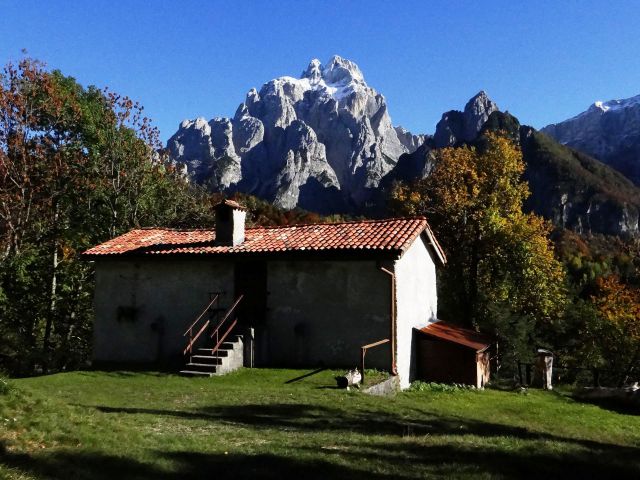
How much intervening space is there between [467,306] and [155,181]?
70.3 feet

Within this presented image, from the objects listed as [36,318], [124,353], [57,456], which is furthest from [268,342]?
[36,318]

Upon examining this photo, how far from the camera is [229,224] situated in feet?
67.9

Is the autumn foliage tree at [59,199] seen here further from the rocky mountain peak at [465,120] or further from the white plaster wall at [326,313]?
the rocky mountain peak at [465,120]

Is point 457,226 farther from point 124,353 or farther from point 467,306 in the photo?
point 124,353

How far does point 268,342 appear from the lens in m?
19.2

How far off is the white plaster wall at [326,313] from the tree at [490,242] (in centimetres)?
1335

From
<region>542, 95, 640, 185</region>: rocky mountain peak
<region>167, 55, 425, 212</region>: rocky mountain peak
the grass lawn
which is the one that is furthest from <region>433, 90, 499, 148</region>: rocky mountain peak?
the grass lawn

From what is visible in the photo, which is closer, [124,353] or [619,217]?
[124,353]

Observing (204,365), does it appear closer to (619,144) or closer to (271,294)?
(271,294)

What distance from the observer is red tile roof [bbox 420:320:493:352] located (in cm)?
1950

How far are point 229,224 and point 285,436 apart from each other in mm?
12621

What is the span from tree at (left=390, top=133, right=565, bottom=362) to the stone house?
7.91m

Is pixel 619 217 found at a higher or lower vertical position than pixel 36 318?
higher

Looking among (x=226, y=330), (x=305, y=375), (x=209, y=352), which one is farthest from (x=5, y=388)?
(x=226, y=330)
